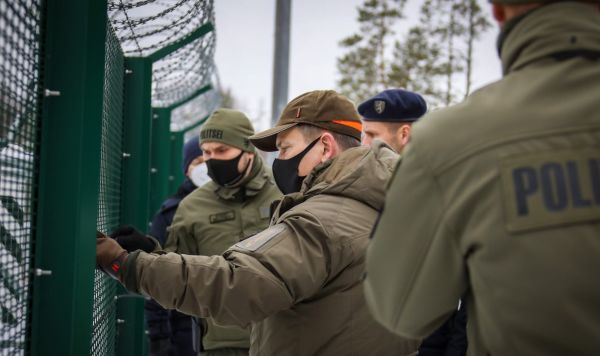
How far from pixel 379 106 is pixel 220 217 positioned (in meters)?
1.26

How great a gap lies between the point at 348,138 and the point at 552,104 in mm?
1381

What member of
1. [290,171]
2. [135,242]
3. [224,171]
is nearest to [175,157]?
[224,171]

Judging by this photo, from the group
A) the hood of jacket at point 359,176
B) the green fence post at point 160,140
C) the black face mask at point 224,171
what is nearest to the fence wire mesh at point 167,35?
the green fence post at point 160,140

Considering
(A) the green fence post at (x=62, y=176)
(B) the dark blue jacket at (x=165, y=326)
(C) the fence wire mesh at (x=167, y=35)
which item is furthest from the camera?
(B) the dark blue jacket at (x=165, y=326)

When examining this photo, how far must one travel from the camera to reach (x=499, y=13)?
1421 millimetres

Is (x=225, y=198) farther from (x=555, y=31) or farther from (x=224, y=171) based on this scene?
(x=555, y=31)

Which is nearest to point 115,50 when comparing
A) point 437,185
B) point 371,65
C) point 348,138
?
point 348,138

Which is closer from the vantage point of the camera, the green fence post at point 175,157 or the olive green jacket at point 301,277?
the olive green jacket at point 301,277

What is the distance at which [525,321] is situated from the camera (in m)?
1.22

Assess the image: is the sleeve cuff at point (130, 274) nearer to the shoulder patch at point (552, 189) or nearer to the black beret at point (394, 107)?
the shoulder patch at point (552, 189)

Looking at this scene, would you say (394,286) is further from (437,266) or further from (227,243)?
(227,243)

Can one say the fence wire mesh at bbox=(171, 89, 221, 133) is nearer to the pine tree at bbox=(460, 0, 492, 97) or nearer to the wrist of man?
the wrist of man

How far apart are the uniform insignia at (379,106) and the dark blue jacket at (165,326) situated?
161cm

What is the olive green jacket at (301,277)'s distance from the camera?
6.48ft
